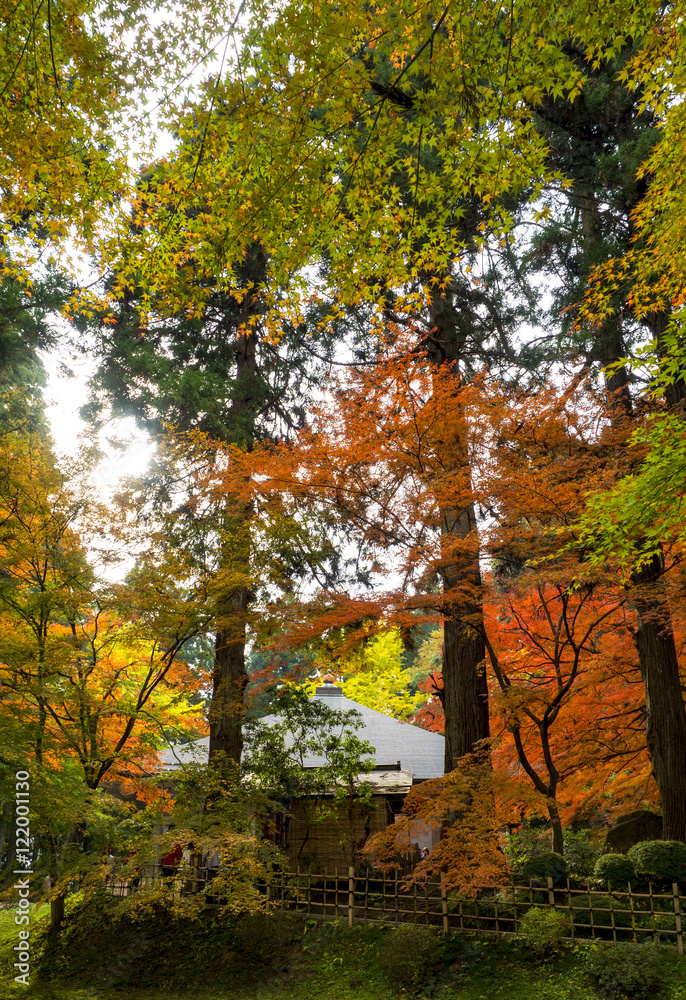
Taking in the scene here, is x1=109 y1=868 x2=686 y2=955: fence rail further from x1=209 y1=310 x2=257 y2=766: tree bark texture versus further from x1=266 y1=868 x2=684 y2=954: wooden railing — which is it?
x1=209 y1=310 x2=257 y2=766: tree bark texture

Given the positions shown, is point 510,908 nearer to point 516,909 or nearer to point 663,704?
point 516,909

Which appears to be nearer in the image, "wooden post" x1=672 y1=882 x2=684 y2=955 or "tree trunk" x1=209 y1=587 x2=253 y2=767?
"wooden post" x1=672 y1=882 x2=684 y2=955

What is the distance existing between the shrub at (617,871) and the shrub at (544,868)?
1.65 ft

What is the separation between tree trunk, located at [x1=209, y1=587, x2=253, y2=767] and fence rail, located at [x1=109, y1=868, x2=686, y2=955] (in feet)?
6.89

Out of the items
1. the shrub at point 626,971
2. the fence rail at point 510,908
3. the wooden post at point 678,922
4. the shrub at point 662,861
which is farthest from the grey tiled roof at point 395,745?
the wooden post at point 678,922

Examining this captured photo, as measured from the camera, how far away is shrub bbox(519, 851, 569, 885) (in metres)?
9.23

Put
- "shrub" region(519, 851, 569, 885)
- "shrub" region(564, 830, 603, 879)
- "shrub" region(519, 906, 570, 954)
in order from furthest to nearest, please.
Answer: "shrub" region(564, 830, 603, 879) → "shrub" region(519, 851, 569, 885) → "shrub" region(519, 906, 570, 954)

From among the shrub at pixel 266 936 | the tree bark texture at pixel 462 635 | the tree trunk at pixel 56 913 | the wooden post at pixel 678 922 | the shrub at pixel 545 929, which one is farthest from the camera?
the tree trunk at pixel 56 913

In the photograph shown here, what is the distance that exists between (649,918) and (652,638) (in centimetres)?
388

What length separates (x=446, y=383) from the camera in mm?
9953

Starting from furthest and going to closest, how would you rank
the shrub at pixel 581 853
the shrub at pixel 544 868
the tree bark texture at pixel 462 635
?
1. the shrub at pixel 581 853
2. the tree bark texture at pixel 462 635
3. the shrub at pixel 544 868

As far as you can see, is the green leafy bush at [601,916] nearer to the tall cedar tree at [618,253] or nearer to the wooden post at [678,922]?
the wooden post at [678,922]

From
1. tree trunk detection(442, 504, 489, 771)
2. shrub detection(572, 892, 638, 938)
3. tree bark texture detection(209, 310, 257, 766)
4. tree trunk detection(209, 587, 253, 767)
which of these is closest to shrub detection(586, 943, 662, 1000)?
shrub detection(572, 892, 638, 938)

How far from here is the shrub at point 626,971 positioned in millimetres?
6898
